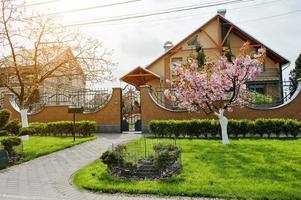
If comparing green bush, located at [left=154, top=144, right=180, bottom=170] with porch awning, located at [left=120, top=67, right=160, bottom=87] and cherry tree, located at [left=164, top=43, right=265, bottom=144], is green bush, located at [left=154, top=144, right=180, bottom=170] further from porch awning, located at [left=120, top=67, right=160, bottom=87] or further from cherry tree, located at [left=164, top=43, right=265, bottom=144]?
porch awning, located at [left=120, top=67, right=160, bottom=87]

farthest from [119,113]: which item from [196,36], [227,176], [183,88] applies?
[196,36]

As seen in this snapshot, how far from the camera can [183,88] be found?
12242mm

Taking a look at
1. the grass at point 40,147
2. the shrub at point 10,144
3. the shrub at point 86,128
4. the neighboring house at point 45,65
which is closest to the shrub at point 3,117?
the shrub at point 10,144

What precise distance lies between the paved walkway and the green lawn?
0.35 m

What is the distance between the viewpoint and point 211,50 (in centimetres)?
2767

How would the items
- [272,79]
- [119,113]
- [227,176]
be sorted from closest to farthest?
1. [227,176]
2. [119,113]
3. [272,79]

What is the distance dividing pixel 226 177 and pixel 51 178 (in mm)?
4458

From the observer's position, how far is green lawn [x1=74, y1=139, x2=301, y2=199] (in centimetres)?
634

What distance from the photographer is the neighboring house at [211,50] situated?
2594 centimetres

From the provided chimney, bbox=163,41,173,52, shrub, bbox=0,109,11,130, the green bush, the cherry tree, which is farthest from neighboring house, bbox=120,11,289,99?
the green bush

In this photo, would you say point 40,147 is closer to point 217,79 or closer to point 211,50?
point 217,79

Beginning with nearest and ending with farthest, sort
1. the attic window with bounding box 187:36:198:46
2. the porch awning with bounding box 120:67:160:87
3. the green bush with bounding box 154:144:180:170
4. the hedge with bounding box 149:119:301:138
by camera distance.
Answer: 1. the green bush with bounding box 154:144:180:170
2. the hedge with bounding box 149:119:301:138
3. the porch awning with bounding box 120:67:160:87
4. the attic window with bounding box 187:36:198:46

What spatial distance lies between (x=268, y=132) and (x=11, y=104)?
15302 mm

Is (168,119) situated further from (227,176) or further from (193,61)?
(227,176)
